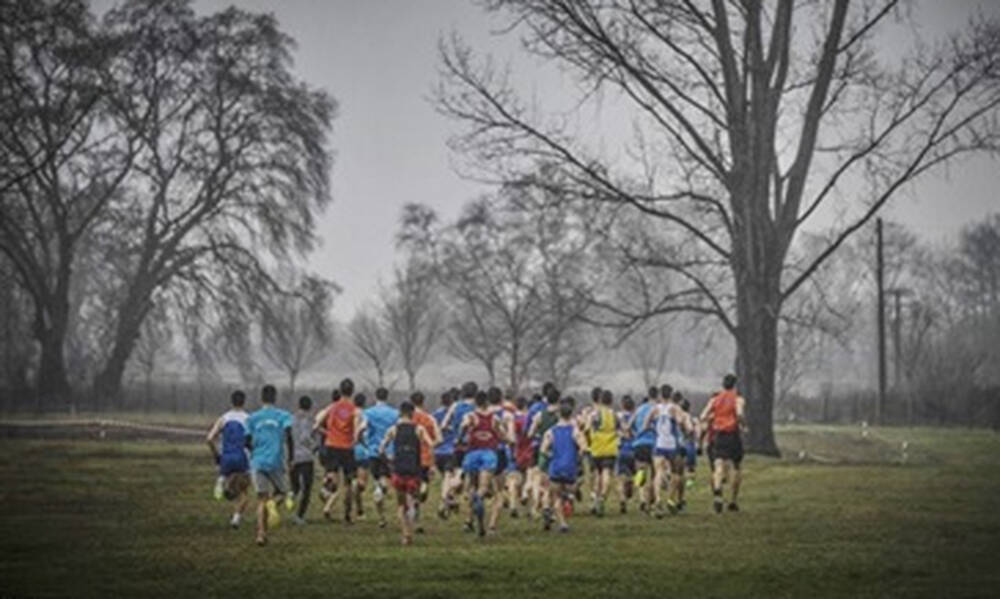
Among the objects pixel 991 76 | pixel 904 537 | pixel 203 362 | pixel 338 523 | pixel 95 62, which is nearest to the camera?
pixel 904 537

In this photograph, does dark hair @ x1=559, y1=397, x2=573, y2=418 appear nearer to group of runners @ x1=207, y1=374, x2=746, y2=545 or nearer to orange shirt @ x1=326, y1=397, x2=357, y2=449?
group of runners @ x1=207, y1=374, x2=746, y2=545

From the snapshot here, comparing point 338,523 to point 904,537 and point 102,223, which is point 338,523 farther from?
point 102,223

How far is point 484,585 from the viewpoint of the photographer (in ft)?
43.7

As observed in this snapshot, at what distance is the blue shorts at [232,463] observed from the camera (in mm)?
18719

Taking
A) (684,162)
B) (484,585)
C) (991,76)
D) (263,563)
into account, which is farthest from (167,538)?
(991,76)

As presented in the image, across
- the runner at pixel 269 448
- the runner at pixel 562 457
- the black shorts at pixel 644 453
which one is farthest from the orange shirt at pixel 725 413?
the runner at pixel 269 448

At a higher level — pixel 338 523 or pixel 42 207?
pixel 42 207

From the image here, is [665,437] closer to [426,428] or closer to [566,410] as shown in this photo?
[566,410]

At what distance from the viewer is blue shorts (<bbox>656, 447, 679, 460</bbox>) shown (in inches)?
885

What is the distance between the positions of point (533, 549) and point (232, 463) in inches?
192

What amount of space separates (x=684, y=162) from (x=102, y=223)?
30.1 m

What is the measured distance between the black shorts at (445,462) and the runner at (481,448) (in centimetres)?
307

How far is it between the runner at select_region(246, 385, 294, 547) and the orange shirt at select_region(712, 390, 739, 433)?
25.0ft

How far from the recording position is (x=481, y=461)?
1866cm
